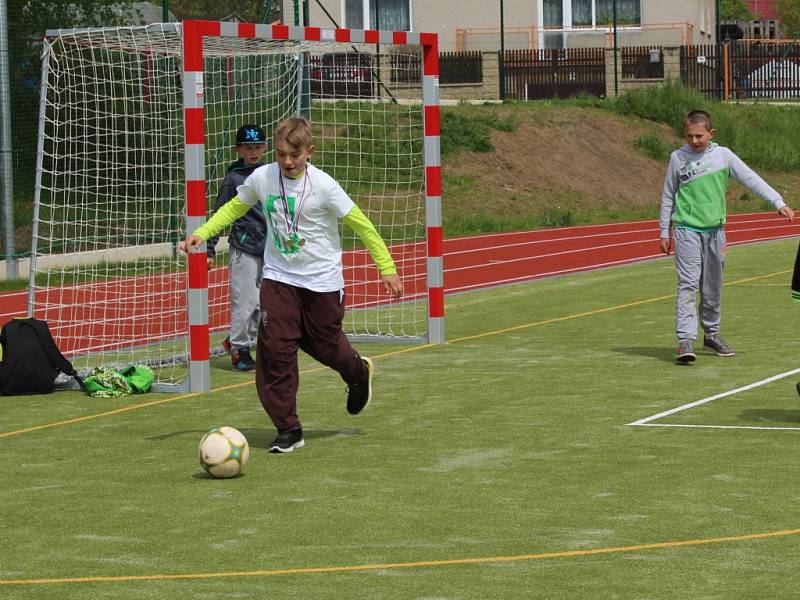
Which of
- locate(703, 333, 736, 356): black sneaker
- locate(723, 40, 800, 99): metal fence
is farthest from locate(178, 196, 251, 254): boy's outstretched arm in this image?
locate(723, 40, 800, 99): metal fence

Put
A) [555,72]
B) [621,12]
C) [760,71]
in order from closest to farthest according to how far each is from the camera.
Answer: [555,72]
[760,71]
[621,12]

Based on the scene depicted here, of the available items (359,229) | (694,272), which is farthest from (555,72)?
(359,229)

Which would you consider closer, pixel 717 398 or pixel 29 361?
pixel 717 398

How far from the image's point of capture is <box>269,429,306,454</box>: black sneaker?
31.9 ft

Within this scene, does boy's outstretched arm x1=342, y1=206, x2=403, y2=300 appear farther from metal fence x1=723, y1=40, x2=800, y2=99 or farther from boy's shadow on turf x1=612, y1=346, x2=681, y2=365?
metal fence x1=723, y1=40, x2=800, y2=99

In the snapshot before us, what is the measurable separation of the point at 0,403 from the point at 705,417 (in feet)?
17.0

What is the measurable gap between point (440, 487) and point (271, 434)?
2.18 metres

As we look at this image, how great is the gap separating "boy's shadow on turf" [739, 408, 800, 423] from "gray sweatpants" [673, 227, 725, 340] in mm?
2313

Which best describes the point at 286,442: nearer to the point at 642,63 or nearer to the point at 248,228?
the point at 248,228

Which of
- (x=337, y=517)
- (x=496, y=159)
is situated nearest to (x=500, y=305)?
(x=337, y=517)

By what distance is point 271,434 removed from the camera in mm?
10492

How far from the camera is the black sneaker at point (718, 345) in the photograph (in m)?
13.4

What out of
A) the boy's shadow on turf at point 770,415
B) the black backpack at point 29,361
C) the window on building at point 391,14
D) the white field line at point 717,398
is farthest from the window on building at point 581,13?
the boy's shadow on turf at point 770,415

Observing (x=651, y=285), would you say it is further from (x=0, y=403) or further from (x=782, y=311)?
(x=0, y=403)
